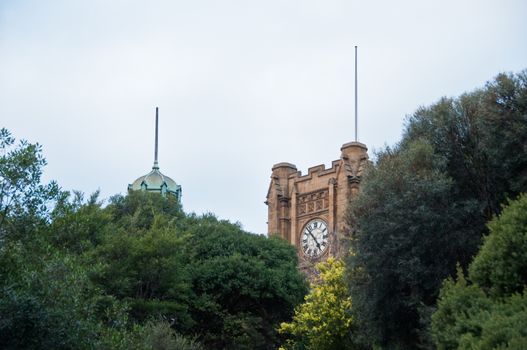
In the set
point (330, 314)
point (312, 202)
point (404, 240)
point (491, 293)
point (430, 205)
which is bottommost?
point (491, 293)

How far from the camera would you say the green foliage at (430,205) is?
27.0m

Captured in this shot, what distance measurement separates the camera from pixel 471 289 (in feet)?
74.1

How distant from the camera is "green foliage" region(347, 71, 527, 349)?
88.6ft

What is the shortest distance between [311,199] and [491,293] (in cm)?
6109

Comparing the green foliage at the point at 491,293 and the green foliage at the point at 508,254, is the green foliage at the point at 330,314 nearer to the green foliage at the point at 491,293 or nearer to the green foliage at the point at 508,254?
the green foliage at the point at 491,293

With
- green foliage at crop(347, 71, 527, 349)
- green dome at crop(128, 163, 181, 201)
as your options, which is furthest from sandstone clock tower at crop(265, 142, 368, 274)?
green foliage at crop(347, 71, 527, 349)

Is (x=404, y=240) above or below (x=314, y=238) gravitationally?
below

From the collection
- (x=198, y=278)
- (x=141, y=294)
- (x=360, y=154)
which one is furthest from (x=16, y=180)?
(x=360, y=154)

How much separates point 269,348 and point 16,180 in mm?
20959

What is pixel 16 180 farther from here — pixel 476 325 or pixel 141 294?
pixel 141 294

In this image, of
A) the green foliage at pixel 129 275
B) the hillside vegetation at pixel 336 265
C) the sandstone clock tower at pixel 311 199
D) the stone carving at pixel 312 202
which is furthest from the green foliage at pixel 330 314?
the stone carving at pixel 312 202

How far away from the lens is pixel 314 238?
8150 centimetres

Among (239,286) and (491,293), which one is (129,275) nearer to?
(239,286)

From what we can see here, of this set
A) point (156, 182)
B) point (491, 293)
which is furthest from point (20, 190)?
point (156, 182)
